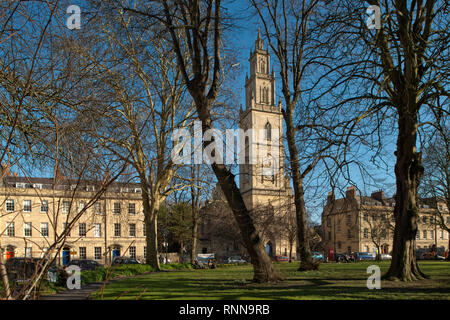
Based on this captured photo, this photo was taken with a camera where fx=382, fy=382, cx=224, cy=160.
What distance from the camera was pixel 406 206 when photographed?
11.1m

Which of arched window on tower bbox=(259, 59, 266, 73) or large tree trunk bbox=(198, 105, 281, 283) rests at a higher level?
arched window on tower bbox=(259, 59, 266, 73)

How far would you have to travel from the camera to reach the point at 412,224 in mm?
10938

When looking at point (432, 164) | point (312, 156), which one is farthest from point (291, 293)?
point (432, 164)

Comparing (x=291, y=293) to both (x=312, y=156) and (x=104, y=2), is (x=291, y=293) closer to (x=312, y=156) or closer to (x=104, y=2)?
(x=312, y=156)

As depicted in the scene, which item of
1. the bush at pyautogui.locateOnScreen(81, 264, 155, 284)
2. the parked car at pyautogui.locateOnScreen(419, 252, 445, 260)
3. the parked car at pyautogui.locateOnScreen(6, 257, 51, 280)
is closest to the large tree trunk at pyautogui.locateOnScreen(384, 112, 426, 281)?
the bush at pyautogui.locateOnScreen(81, 264, 155, 284)

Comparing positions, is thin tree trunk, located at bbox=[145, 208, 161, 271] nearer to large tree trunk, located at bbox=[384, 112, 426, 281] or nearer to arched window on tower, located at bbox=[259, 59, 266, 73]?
large tree trunk, located at bbox=[384, 112, 426, 281]

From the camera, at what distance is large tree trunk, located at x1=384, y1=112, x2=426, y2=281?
1085 cm

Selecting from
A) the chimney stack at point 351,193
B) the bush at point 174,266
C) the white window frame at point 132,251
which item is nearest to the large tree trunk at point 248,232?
the chimney stack at point 351,193

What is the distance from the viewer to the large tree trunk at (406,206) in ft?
35.6

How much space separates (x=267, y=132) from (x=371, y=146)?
6282 cm

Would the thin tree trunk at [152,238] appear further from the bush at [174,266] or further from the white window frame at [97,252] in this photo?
the white window frame at [97,252]

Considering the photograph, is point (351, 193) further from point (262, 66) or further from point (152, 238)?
point (262, 66)
